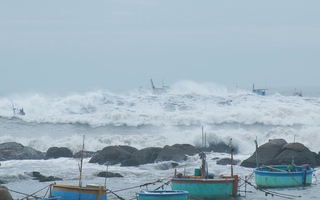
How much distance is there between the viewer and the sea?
30469 millimetres

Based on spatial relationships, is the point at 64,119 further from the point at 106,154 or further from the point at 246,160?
the point at 246,160

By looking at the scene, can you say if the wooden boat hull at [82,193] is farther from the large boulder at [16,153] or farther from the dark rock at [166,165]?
the large boulder at [16,153]

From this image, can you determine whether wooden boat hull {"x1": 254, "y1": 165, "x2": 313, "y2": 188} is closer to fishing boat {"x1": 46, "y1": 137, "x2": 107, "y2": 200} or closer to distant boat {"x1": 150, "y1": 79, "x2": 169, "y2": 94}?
fishing boat {"x1": 46, "y1": 137, "x2": 107, "y2": 200}

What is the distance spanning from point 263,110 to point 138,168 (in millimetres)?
28767

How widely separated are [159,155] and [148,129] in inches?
775

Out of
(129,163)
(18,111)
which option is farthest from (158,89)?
(129,163)

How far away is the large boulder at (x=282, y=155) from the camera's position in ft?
109

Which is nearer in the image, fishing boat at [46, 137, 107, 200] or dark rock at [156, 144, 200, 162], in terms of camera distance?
fishing boat at [46, 137, 107, 200]

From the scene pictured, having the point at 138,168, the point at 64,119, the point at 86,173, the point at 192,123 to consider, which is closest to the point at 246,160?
the point at 138,168

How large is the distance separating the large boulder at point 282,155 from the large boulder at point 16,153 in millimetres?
12321

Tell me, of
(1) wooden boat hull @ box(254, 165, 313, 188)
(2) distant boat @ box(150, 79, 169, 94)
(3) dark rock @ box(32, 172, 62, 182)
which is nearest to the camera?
(1) wooden boat hull @ box(254, 165, 313, 188)

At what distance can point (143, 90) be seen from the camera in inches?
3588

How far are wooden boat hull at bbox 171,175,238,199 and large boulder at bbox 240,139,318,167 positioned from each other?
8.31 m

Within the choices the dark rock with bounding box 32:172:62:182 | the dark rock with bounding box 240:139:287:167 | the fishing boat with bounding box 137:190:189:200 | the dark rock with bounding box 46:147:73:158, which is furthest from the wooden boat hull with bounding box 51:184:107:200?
the dark rock with bounding box 46:147:73:158
